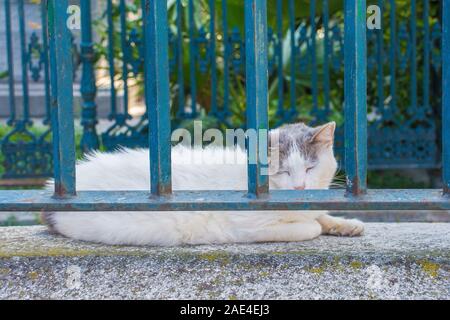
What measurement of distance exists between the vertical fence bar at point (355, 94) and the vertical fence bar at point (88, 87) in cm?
288

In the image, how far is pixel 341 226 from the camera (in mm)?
2264

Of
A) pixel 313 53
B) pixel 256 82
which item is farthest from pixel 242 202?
pixel 313 53

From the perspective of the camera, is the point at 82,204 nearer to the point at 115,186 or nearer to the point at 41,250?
the point at 41,250

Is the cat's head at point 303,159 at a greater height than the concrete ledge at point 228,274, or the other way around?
the cat's head at point 303,159

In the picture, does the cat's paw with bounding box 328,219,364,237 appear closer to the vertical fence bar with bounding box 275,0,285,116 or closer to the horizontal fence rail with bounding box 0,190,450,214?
the horizontal fence rail with bounding box 0,190,450,214

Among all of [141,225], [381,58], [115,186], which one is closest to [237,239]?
[141,225]

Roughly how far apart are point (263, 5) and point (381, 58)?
327cm

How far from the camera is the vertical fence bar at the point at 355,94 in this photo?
5.34 ft

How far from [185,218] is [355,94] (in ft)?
2.31

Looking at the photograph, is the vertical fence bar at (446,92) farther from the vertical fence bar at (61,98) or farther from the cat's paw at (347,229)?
the vertical fence bar at (61,98)

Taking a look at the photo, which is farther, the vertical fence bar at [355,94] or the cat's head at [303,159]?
the cat's head at [303,159]

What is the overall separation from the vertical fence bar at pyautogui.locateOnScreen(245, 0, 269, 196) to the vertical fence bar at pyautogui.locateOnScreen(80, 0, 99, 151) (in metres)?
2.79

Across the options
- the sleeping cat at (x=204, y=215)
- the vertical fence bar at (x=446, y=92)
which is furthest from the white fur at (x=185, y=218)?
the vertical fence bar at (x=446, y=92)
